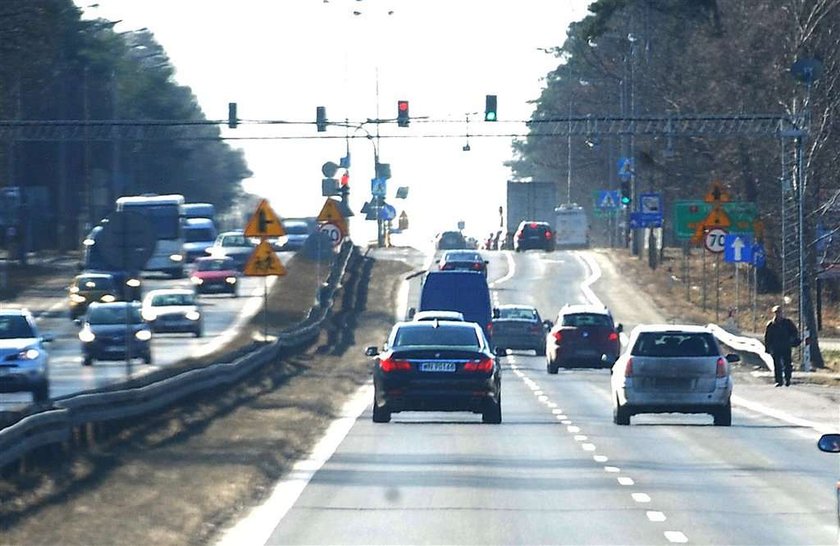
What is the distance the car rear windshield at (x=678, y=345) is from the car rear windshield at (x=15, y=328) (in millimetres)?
11541

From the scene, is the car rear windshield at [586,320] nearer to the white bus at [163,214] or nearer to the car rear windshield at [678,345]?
the car rear windshield at [678,345]

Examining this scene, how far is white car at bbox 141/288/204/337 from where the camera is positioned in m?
62.4

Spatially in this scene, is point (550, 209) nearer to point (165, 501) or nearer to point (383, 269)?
point (383, 269)

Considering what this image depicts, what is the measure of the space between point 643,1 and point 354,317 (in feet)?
61.0

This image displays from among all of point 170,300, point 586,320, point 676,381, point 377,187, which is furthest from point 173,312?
point 377,187

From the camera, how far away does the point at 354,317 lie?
70062 mm

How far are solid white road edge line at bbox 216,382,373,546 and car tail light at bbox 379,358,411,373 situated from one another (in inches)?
36.8

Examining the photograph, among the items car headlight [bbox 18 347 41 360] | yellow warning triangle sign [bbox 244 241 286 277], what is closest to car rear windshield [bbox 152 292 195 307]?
yellow warning triangle sign [bbox 244 241 286 277]

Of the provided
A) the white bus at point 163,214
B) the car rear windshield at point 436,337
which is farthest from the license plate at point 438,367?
the white bus at point 163,214

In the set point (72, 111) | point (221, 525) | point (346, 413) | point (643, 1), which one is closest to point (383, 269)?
point (643, 1)

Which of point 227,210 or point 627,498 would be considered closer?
point 627,498

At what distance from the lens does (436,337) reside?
28.3 meters

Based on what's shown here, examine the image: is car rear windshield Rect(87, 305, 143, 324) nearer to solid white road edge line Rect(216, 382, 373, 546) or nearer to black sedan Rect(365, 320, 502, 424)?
solid white road edge line Rect(216, 382, 373, 546)

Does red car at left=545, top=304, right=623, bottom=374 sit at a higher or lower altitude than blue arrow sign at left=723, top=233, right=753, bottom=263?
lower
